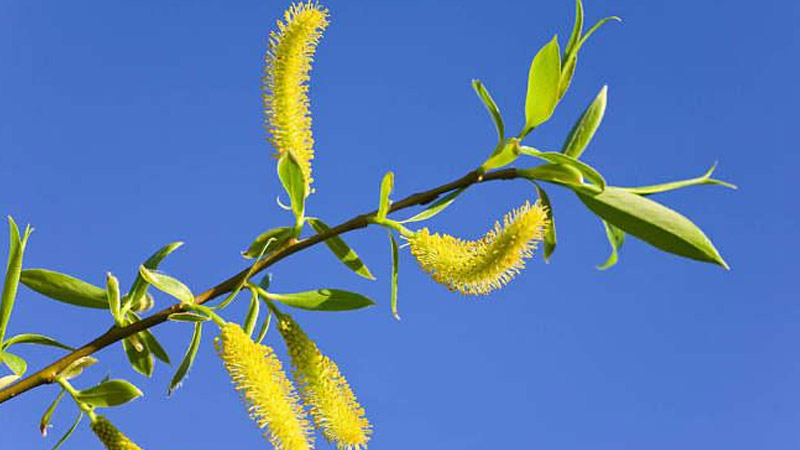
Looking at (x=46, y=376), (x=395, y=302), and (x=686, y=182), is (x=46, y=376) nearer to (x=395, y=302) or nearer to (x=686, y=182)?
(x=395, y=302)

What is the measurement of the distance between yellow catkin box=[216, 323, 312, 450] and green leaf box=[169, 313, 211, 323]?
54 mm

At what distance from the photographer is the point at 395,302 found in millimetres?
1871

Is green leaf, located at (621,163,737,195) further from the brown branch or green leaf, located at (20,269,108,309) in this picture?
green leaf, located at (20,269,108,309)

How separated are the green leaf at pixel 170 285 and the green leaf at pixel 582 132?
771 millimetres

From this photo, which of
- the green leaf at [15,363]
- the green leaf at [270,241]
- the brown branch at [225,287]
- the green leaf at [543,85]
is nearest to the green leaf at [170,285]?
the brown branch at [225,287]

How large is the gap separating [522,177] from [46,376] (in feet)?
3.20

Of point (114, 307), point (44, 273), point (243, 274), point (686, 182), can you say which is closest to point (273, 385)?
point (243, 274)

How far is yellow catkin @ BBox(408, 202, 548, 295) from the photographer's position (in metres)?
1.70

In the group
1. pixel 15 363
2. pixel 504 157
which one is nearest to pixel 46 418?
pixel 15 363

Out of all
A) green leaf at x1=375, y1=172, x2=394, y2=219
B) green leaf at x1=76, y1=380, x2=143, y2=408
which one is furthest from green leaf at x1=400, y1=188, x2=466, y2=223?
green leaf at x1=76, y1=380, x2=143, y2=408

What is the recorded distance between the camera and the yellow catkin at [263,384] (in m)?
1.71

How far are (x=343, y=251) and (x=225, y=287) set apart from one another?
24 cm

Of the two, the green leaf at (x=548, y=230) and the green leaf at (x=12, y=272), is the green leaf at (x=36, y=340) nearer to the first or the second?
the green leaf at (x=12, y=272)

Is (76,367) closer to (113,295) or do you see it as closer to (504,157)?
(113,295)
